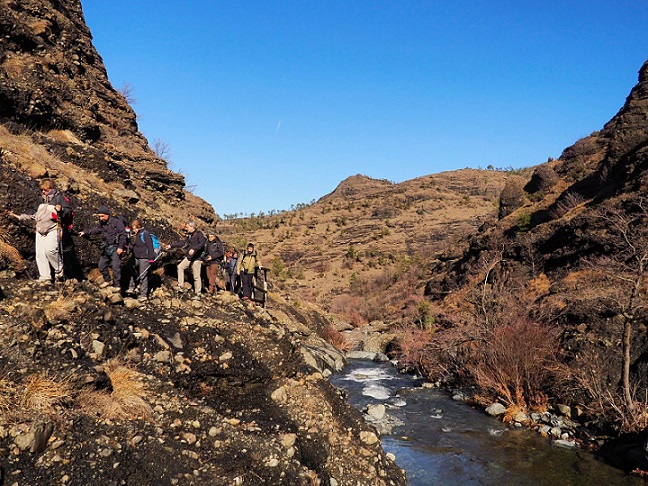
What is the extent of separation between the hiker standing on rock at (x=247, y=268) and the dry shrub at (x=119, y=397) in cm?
710

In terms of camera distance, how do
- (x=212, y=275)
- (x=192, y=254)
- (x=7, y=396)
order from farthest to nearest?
1. (x=212, y=275)
2. (x=192, y=254)
3. (x=7, y=396)

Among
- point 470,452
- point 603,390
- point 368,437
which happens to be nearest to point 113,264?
point 368,437

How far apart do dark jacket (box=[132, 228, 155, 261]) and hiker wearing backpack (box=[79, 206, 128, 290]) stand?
0.23 meters

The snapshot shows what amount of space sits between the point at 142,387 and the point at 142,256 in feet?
11.9

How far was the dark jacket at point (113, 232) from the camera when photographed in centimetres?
912

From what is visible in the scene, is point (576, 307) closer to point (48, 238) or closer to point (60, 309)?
point (60, 309)

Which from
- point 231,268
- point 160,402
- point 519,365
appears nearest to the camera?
point 160,402

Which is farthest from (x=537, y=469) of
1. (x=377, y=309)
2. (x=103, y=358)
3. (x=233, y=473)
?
(x=377, y=309)

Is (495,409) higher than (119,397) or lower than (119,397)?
lower

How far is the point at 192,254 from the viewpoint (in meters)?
10.9

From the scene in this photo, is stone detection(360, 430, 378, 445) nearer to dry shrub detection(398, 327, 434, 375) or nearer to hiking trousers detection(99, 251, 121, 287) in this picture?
hiking trousers detection(99, 251, 121, 287)

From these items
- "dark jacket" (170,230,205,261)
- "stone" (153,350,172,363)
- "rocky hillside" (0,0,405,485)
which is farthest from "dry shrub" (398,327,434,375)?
"stone" (153,350,172,363)

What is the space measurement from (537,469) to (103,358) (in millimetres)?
10476

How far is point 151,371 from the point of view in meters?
6.93
